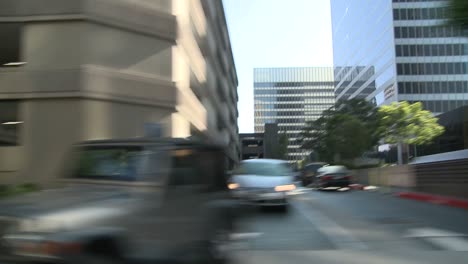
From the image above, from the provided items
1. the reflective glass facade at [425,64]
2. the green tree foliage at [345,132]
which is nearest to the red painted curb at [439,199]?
the green tree foliage at [345,132]

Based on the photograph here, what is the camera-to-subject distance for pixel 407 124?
54000mm

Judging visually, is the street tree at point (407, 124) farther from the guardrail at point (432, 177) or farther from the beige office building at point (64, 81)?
the beige office building at point (64, 81)

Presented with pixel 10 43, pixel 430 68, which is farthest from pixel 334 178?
pixel 430 68

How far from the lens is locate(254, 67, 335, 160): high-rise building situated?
157 metres

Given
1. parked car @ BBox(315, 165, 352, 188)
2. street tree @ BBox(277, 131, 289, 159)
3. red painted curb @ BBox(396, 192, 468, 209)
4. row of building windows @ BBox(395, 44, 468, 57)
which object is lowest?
red painted curb @ BBox(396, 192, 468, 209)

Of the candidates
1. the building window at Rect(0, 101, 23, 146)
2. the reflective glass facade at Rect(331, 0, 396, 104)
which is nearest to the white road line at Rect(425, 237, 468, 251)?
the building window at Rect(0, 101, 23, 146)

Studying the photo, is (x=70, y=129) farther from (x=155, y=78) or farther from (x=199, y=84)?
(x=199, y=84)

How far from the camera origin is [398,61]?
80812mm

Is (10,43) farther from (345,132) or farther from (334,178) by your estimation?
(345,132)

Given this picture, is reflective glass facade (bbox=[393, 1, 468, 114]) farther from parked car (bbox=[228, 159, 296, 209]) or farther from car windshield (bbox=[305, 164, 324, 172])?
parked car (bbox=[228, 159, 296, 209])

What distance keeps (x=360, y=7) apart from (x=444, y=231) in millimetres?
99277

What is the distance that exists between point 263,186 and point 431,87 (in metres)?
71.7

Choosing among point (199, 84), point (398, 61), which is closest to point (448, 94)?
point (398, 61)

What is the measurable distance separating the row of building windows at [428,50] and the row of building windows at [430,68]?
159 centimetres
